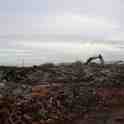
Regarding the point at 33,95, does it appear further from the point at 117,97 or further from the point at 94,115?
the point at 117,97

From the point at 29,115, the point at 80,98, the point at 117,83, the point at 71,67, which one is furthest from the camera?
the point at 71,67

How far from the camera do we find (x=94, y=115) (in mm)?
2602

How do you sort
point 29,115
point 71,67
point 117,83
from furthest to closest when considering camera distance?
point 71,67 → point 117,83 → point 29,115

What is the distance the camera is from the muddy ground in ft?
8.32

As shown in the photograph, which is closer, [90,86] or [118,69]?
[90,86]

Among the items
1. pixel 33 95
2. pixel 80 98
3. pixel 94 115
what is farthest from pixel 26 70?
pixel 94 115

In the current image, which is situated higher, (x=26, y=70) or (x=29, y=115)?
(x=26, y=70)

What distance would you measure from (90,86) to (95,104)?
0.21 meters

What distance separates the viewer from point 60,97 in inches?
106

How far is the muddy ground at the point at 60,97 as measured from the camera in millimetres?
2537

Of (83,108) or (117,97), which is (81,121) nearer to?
(83,108)

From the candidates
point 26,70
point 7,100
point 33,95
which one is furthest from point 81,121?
point 26,70

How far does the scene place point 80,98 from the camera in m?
2.71

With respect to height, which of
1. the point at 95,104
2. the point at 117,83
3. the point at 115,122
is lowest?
the point at 115,122
